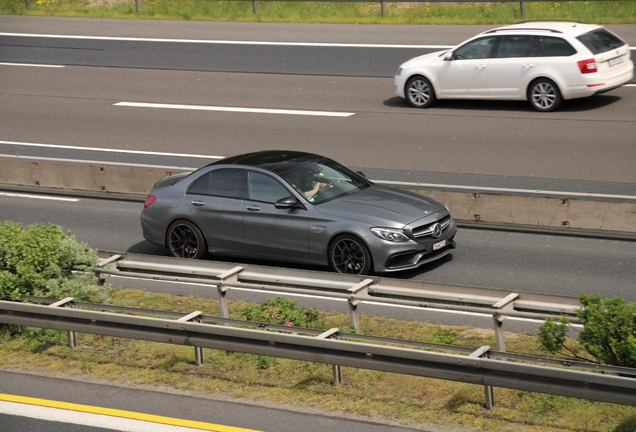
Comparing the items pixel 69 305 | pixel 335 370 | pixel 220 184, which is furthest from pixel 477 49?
pixel 335 370

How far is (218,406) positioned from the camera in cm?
888

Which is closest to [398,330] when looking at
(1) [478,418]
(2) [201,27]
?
(1) [478,418]

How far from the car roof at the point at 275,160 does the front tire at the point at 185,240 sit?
1.05 m

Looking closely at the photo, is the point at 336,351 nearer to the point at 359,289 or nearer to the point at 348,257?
the point at 359,289

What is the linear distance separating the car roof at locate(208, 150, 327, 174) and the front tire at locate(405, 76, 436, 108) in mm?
8826

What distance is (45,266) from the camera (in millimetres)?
11102

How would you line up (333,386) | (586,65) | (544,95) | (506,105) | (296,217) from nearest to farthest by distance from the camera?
(333,386) < (296,217) < (586,65) < (544,95) < (506,105)

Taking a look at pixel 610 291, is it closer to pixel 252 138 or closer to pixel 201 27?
pixel 252 138

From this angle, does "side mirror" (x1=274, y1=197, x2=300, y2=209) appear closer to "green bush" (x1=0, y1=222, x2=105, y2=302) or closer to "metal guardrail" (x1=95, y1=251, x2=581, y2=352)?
"metal guardrail" (x1=95, y1=251, x2=581, y2=352)

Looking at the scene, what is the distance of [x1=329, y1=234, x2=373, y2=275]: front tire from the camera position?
42.4 feet

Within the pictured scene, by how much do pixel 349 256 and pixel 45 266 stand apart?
3.97 metres

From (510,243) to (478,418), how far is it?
6621 mm

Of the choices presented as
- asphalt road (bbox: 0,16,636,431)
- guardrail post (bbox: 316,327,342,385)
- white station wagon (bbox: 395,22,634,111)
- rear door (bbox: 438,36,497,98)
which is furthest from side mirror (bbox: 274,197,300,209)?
rear door (bbox: 438,36,497,98)

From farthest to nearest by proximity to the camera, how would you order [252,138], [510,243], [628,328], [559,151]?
[252,138] → [559,151] → [510,243] → [628,328]
